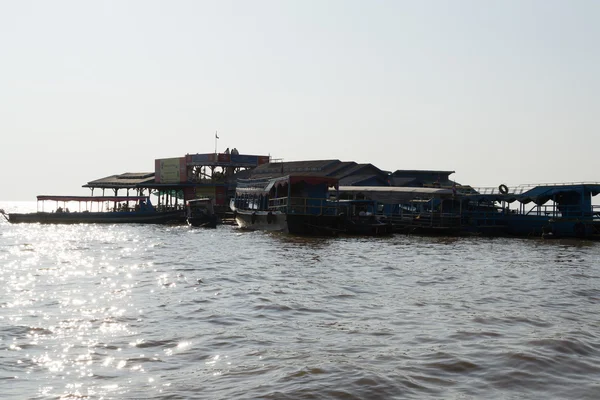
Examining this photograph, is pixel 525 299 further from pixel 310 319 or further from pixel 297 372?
pixel 297 372

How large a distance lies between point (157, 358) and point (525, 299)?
333 inches

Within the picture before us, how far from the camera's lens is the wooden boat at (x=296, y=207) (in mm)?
35406

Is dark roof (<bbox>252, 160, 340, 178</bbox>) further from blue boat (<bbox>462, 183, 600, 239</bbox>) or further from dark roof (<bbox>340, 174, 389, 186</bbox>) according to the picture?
blue boat (<bbox>462, 183, 600, 239</bbox>)

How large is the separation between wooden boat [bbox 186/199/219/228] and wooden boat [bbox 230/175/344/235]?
21.2 ft

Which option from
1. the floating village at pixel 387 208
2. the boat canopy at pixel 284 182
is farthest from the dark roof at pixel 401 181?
the boat canopy at pixel 284 182

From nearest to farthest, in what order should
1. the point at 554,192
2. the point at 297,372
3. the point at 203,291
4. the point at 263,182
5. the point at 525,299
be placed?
the point at 297,372, the point at 525,299, the point at 203,291, the point at 554,192, the point at 263,182

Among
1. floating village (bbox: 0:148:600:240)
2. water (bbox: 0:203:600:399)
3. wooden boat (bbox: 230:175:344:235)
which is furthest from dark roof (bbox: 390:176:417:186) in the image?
water (bbox: 0:203:600:399)

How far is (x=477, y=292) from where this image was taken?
1477cm

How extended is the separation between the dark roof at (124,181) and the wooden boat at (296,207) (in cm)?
2784

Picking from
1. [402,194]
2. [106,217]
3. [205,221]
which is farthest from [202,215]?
[402,194]

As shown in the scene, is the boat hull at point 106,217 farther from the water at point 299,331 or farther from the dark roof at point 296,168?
the water at point 299,331

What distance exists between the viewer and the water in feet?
24.0

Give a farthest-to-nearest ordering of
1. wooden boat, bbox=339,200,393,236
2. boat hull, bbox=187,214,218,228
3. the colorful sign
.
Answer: the colorful sign < boat hull, bbox=187,214,218,228 < wooden boat, bbox=339,200,393,236

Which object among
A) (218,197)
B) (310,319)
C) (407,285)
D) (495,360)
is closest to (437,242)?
(407,285)
